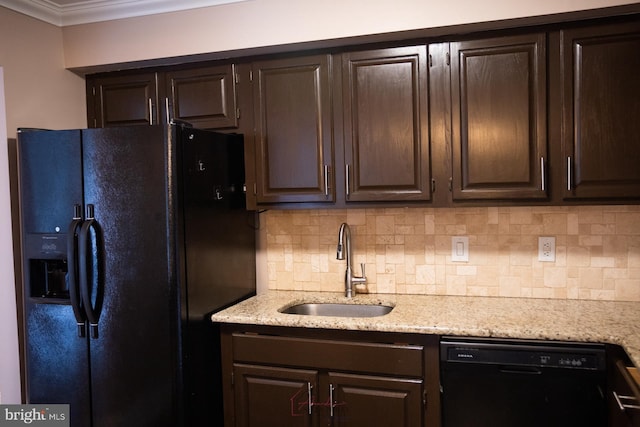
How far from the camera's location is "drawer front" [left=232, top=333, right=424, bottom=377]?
2.10 m

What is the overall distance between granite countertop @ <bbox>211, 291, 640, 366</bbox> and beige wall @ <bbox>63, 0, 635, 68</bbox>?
124cm

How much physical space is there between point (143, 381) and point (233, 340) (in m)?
0.41

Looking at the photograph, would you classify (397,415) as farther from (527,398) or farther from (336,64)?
→ (336,64)

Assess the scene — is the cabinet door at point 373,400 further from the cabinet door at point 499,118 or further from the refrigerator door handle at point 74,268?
the refrigerator door handle at point 74,268

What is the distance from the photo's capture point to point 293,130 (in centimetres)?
249

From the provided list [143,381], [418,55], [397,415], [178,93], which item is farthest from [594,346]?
[178,93]

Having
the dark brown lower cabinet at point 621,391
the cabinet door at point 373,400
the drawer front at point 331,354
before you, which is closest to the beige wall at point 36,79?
the drawer front at point 331,354

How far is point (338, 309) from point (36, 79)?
74.5 inches

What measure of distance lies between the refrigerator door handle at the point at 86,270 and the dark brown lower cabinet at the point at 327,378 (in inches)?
22.0

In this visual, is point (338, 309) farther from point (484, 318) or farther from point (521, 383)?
point (521, 383)

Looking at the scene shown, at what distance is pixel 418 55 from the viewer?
91.4 inches

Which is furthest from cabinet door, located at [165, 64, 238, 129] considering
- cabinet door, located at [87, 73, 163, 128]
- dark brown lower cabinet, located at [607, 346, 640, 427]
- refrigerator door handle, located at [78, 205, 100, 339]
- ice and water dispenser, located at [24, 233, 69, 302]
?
dark brown lower cabinet, located at [607, 346, 640, 427]

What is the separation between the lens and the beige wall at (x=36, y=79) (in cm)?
239

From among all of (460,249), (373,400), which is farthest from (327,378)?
(460,249)
